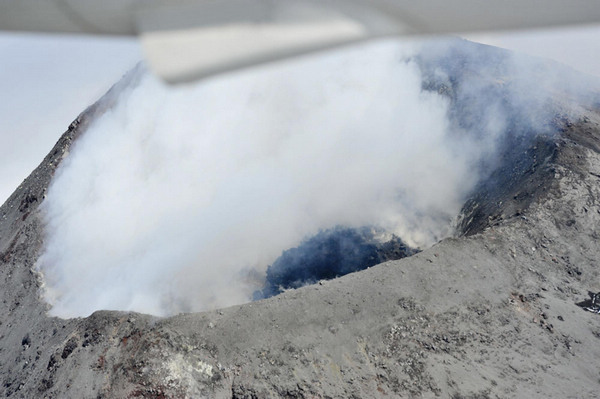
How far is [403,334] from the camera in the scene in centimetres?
1112

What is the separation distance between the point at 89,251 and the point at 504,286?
48.9 feet

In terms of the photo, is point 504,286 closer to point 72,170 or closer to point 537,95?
point 537,95

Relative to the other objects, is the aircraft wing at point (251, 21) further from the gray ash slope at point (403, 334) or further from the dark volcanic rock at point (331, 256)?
the dark volcanic rock at point (331, 256)

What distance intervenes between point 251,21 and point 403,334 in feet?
34.5

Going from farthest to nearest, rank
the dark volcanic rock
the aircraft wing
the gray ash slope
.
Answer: the dark volcanic rock → the gray ash slope → the aircraft wing

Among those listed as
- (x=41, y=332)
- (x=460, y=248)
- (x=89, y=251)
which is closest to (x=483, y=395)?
(x=460, y=248)

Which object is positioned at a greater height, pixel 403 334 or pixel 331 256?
pixel 403 334

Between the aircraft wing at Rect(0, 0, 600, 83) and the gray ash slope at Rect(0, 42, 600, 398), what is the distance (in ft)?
31.6

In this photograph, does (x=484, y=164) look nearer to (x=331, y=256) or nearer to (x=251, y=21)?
(x=331, y=256)

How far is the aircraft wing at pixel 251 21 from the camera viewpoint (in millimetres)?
1708

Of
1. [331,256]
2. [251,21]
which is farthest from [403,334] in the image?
[251,21]

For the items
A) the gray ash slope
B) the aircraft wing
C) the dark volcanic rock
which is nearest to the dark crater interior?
the dark volcanic rock

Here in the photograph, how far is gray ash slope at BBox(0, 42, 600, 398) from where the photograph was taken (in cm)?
1033

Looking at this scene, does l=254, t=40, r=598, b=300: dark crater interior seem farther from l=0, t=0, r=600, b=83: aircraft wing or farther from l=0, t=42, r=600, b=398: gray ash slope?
l=0, t=0, r=600, b=83: aircraft wing
